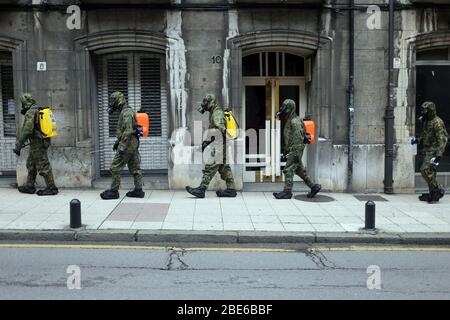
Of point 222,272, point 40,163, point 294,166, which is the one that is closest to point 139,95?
point 40,163

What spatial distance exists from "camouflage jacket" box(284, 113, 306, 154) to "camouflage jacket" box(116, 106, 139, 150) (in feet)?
10.4

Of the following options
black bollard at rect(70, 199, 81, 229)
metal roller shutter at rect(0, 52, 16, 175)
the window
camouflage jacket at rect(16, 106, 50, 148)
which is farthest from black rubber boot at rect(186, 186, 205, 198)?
metal roller shutter at rect(0, 52, 16, 175)

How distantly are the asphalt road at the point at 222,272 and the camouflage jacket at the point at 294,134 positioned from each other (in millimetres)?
3404

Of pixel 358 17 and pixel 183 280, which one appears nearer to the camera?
pixel 183 280

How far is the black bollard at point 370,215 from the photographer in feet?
26.2

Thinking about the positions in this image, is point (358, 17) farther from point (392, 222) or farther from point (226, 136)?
point (392, 222)

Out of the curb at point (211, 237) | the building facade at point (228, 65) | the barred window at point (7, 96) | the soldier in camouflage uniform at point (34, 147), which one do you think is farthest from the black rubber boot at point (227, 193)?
the barred window at point (7, 96)

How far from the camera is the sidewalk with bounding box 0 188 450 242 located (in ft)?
26.2

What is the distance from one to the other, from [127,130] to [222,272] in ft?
15.4

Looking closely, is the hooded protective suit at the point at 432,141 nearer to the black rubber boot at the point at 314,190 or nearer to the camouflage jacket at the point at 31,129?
the black rubber boot at the point at 314,190

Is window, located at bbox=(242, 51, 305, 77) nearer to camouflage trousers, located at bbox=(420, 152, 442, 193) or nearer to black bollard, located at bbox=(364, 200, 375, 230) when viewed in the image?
camouflage trousers, located at bbox=(420, 152, 442, 193)

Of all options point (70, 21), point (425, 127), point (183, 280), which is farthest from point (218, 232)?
point (70, 21)

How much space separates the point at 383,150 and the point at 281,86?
2.92 metres

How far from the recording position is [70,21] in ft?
37.0
